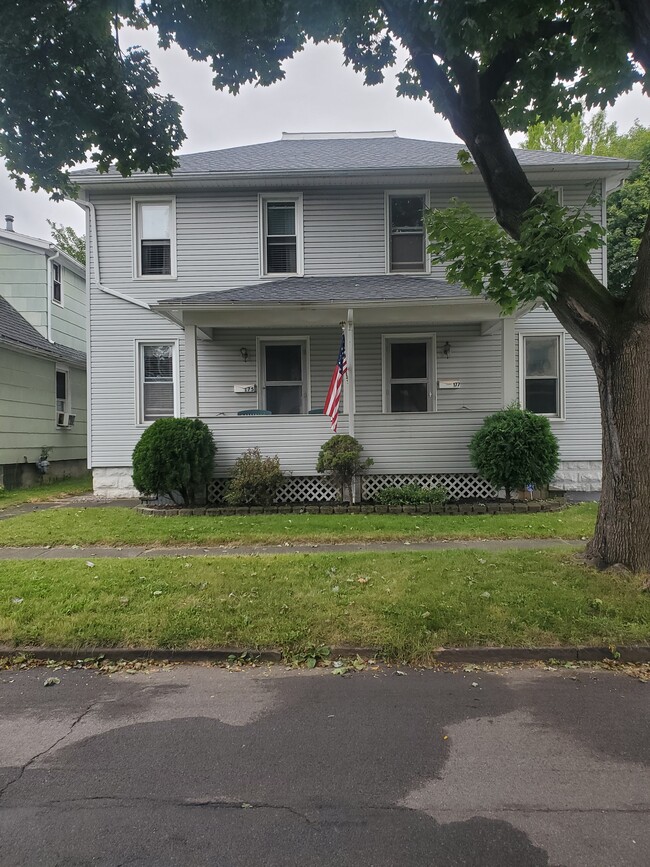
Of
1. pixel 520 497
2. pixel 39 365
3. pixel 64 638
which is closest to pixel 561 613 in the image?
pixel 64 638

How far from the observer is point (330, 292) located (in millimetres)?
10922

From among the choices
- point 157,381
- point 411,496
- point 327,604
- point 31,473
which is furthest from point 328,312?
point 31,473

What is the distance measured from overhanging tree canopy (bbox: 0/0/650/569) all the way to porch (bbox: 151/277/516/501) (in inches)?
156

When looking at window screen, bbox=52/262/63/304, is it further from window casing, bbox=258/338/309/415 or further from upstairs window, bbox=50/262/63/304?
window casing, bbox=258/338/309/415

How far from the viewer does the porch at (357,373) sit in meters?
10.5

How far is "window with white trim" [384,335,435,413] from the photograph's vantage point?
1250 centimetres

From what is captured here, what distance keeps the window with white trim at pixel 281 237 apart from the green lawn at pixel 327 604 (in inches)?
333

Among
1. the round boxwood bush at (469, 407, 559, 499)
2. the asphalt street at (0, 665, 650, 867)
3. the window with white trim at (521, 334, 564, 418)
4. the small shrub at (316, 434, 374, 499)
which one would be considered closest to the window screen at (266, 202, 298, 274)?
the small shrub at (316, 434, 374, 499)

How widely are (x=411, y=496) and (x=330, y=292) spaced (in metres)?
4.41

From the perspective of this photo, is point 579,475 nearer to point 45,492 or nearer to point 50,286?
point 45,492

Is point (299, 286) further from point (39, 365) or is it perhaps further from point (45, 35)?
point (39, 365)

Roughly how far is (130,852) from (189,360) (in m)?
9.05

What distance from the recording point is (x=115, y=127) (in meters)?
6.50

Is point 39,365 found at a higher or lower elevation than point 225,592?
higher
